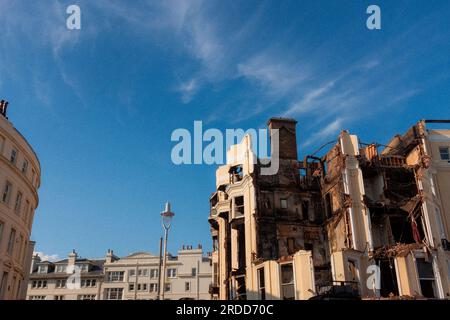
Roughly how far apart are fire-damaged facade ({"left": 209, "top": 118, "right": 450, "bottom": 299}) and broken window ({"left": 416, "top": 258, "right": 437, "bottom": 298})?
0.07 m

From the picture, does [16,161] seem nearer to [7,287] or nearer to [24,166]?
[24,166]

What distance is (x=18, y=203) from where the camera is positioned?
39094mm

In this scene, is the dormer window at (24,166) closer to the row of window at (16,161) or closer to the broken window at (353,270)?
the row of window at (16,161)

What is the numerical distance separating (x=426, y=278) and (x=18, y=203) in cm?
3458

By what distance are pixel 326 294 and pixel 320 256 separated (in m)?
13.2

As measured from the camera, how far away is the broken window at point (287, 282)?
104 feet

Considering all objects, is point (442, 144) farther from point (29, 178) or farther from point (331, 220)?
point (29, 178)

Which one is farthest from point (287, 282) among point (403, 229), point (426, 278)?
point (403, 229)

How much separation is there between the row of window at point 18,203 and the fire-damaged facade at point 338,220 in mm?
18381

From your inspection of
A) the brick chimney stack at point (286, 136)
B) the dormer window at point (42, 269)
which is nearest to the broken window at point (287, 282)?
the brick chimney stack at point (286, 136)

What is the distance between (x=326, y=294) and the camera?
83.9 feet

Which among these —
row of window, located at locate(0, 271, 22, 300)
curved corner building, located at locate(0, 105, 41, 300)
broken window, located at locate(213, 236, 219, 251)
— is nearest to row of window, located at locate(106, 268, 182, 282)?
broken window, located at locate(213, 236, 219, 251)

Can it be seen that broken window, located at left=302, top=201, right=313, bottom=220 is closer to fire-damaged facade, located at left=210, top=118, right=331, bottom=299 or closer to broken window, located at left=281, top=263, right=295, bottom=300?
fire-damaged facade, located at left=210, top=118, right=331, bottom=299
